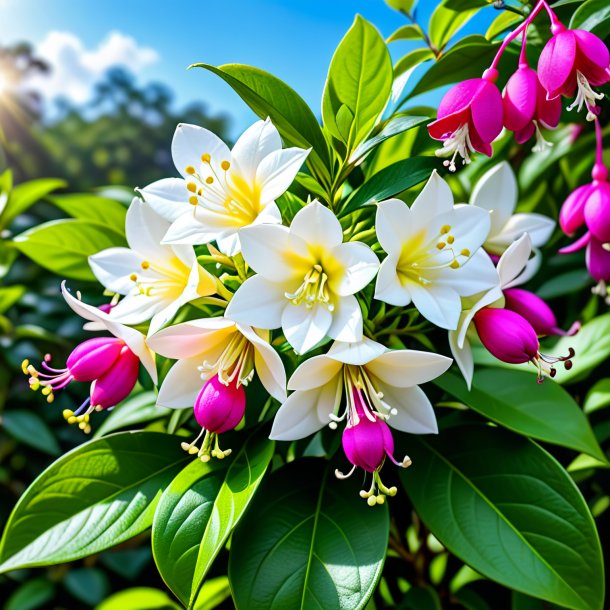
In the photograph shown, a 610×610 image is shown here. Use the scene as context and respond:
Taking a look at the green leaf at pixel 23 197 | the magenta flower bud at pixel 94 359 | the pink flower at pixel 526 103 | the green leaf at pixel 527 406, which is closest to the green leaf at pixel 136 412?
the magenta flower bud at pixel 94 359

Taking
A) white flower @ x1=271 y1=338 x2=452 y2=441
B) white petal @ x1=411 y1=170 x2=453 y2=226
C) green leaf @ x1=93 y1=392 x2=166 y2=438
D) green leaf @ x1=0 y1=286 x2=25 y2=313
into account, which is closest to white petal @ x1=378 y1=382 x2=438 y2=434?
white flower @ x1=271 y1=338 x2=452 y2=441

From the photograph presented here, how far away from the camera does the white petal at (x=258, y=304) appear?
73cm

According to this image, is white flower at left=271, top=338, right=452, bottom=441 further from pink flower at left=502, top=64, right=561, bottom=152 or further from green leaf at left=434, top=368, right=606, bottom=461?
pink flower at left=502, top=64, right=561, bottom=152

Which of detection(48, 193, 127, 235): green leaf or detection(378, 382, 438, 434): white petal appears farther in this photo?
detection(48, 193, 127, 235): green leaf

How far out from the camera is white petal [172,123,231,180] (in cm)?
85

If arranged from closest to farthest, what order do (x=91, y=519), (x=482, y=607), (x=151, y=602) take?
(x=91, y=519), (x=482, y=607), (x=151, y=602)

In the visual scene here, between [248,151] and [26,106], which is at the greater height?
[26,106]

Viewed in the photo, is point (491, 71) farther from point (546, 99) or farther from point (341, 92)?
point (341, 92)

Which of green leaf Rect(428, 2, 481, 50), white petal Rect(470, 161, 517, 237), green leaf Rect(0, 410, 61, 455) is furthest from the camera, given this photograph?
green leaf Rect(0, 410, 61, 455)

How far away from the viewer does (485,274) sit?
789 millimetres

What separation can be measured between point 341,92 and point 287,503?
0.56m

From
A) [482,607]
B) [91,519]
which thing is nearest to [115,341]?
[91,519]

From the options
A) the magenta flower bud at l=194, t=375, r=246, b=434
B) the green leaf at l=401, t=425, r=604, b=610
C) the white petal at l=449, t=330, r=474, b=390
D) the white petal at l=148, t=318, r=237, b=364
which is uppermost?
the white petal at l=148, t=318, r=237, b=364

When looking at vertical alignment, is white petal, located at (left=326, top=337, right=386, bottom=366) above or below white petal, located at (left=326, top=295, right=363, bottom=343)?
below
